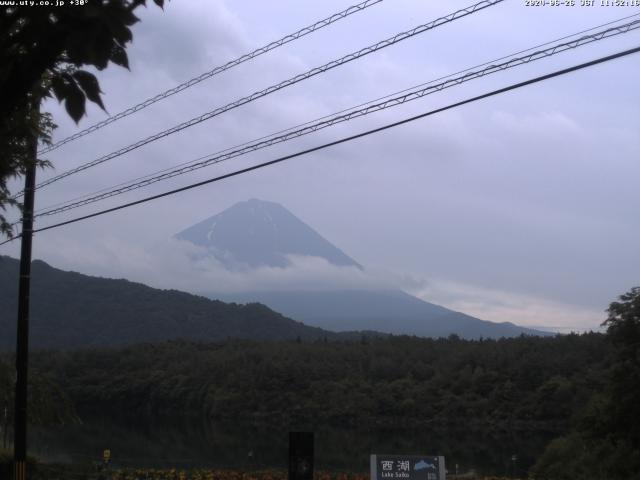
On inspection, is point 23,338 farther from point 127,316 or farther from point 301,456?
point 127,316

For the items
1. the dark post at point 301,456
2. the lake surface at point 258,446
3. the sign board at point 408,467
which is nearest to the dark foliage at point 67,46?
the dark post at point 301,456

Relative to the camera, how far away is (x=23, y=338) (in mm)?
15383

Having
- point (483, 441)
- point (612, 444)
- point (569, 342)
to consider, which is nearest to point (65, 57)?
point (612, 444)

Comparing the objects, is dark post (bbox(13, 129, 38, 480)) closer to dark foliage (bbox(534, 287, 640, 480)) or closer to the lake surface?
dark foliage (bbox(534, 287, 640, 480))

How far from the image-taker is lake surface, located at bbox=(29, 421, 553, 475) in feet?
104

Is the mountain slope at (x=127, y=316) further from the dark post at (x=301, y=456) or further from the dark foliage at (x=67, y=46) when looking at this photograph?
the dark foliage at (x=67, y=46)

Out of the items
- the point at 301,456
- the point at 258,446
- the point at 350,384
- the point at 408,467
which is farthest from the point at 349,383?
the point at 301,456

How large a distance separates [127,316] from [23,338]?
126935 millimetres

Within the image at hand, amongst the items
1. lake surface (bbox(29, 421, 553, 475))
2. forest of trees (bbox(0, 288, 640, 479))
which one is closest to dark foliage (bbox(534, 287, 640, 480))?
lake surface (bbox(29, 421, 553, 475))

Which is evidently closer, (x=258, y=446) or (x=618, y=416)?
(x=618, y=416)

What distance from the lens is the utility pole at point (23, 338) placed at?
15.1m

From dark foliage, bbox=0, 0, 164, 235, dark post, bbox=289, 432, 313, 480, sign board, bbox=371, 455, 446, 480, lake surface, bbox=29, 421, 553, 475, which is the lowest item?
lake surface, bbox=29, 421, 553, 475

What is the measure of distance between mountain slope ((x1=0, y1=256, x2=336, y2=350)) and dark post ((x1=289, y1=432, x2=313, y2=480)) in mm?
112020

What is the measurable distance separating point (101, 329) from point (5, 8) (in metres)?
132
